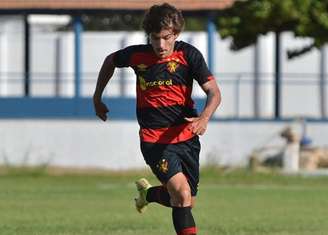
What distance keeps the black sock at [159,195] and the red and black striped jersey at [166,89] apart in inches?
28.8

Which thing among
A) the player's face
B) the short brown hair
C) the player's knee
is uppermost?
the short brown hair

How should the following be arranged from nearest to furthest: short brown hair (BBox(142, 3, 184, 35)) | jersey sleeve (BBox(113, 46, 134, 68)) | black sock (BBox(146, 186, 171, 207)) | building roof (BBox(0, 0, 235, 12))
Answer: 1. short brown hair (BBox(142, 3, 184, 35))
2. jersey sleeve (BBox(113, 46, 134, 68))
3. black sock (BBox(146, 186, 171, 207))
4. building roof (BBox(0, 0, 235, 12))

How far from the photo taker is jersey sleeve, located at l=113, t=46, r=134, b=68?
11.1 metres

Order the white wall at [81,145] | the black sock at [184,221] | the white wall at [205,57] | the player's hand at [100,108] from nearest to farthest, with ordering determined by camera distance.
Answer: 1. the black sock at [184,221]
2. the player's hand at [100,108]
3. the white wall at [81,145]
4. the white wall at [205,57]

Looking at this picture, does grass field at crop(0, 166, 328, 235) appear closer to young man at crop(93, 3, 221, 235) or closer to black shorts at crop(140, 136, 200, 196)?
black shorts at crop(140, 136, 200, 196)

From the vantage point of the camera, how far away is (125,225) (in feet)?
50.1

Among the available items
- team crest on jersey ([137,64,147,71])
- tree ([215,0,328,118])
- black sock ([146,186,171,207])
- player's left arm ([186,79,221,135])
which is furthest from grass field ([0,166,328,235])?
tree ([215,0,328,118])

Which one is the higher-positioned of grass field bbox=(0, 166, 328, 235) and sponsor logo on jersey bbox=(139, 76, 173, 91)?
sponsor logo on jersey bbox=(139, 76, 173, 91)

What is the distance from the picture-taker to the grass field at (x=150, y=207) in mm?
14700

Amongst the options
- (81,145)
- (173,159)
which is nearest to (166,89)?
(173,159)

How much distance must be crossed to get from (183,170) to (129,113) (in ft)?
73.1

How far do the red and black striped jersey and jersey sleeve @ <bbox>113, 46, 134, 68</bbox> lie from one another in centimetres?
5

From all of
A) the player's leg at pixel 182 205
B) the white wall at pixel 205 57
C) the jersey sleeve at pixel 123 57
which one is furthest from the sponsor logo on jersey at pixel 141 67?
the white wall at pixel 205 57

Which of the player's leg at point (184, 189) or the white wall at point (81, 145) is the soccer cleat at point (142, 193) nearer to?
the player's leg at point (184, 189)
